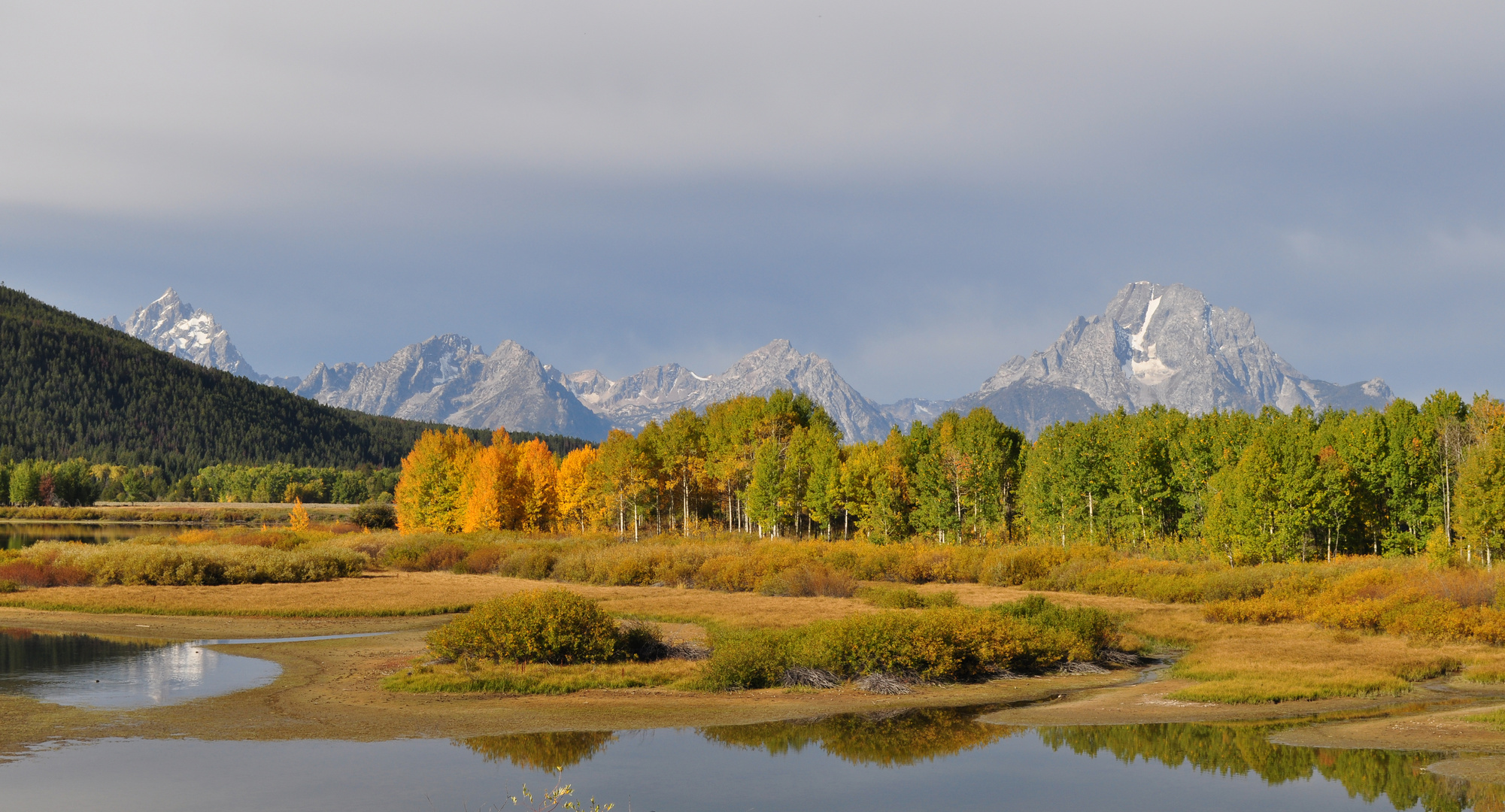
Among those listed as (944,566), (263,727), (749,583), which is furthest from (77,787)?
(944,566)

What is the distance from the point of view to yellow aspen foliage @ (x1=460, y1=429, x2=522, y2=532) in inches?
3679

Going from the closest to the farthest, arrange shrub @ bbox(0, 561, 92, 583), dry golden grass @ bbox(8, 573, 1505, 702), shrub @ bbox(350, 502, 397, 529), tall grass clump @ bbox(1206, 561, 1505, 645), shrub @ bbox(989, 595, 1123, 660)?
1. dry golden grass @ bbox(8, 573, 1505, 702)
2. shrub @ bbox(989, 595, 1123, 660)
3. tall grass clump @ bbox(1206, 561, 1505, 645)
4. shrub @ bbox(0, 561, 92, 583)
5. shrub @ bbox(350, 502, 397, 529)

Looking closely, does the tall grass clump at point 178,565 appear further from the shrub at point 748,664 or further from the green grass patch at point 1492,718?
the green grass patch at point 1492,718

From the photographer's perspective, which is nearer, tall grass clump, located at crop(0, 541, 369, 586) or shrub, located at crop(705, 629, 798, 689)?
shrub, located at crop(705, 629, 798, 689)

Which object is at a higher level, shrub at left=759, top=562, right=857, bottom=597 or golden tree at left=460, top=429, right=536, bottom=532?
golden tree at left=460, top=429, right=536, bottom=532

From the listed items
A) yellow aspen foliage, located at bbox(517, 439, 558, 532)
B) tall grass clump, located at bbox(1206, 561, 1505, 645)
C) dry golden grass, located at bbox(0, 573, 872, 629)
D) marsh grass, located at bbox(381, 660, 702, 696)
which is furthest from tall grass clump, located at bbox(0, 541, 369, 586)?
tall grass clump, located at bbox(1206, 561, 1505, 645)

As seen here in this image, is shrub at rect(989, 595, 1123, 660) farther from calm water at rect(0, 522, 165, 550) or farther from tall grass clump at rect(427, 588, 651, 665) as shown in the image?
calm water at rect(0, 522, 165, 550)

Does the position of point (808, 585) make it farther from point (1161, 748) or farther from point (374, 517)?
point (374, 517)

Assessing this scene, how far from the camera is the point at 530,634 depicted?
28.5m

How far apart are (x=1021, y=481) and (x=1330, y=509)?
22.1 meters

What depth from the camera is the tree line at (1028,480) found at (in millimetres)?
55625

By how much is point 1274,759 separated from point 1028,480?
181 ft

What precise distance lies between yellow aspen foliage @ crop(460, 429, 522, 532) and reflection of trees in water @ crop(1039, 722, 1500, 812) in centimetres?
7704

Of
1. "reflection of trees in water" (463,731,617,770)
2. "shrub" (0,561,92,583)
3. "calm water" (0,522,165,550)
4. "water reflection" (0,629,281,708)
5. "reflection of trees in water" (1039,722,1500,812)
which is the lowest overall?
"reflection of trees in water" (1039,722,1500,812)
